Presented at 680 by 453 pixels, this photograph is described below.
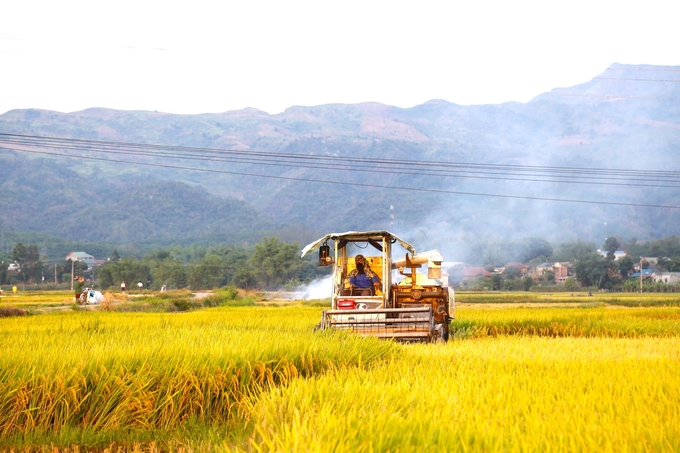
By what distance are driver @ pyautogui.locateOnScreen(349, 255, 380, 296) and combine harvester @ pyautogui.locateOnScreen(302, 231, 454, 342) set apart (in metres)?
0.03

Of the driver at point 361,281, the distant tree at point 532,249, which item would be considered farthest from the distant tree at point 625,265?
the driver at point 361,281

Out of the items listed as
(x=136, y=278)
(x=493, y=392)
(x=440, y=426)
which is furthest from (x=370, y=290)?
(x=136, y=278)

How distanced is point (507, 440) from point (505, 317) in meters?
19.0

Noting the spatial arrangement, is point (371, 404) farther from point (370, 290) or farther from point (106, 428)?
point (370, 290)

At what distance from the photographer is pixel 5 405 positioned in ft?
27.4

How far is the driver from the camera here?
58.4 ft

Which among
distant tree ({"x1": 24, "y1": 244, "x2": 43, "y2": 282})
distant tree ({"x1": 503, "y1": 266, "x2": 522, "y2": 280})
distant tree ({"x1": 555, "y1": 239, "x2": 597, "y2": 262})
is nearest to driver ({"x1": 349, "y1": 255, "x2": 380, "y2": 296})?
distant tree ({"x1": 503, "y1": 266, "x2": 522, "y2": 280})

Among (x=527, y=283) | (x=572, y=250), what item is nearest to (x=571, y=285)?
(x=527, y=283)

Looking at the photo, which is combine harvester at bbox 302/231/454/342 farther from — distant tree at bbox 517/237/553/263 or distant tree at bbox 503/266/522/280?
distant tree at bbox 517/237/553/263

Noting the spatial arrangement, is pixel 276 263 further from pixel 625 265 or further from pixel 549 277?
pixel 625 265

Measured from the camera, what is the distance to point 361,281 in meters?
17.9

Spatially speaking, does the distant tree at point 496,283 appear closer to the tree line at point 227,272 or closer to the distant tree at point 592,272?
the distant tree at point 592,272

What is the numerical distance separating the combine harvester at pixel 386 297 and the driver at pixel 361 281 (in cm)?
3

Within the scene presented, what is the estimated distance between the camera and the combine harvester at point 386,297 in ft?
52.3
